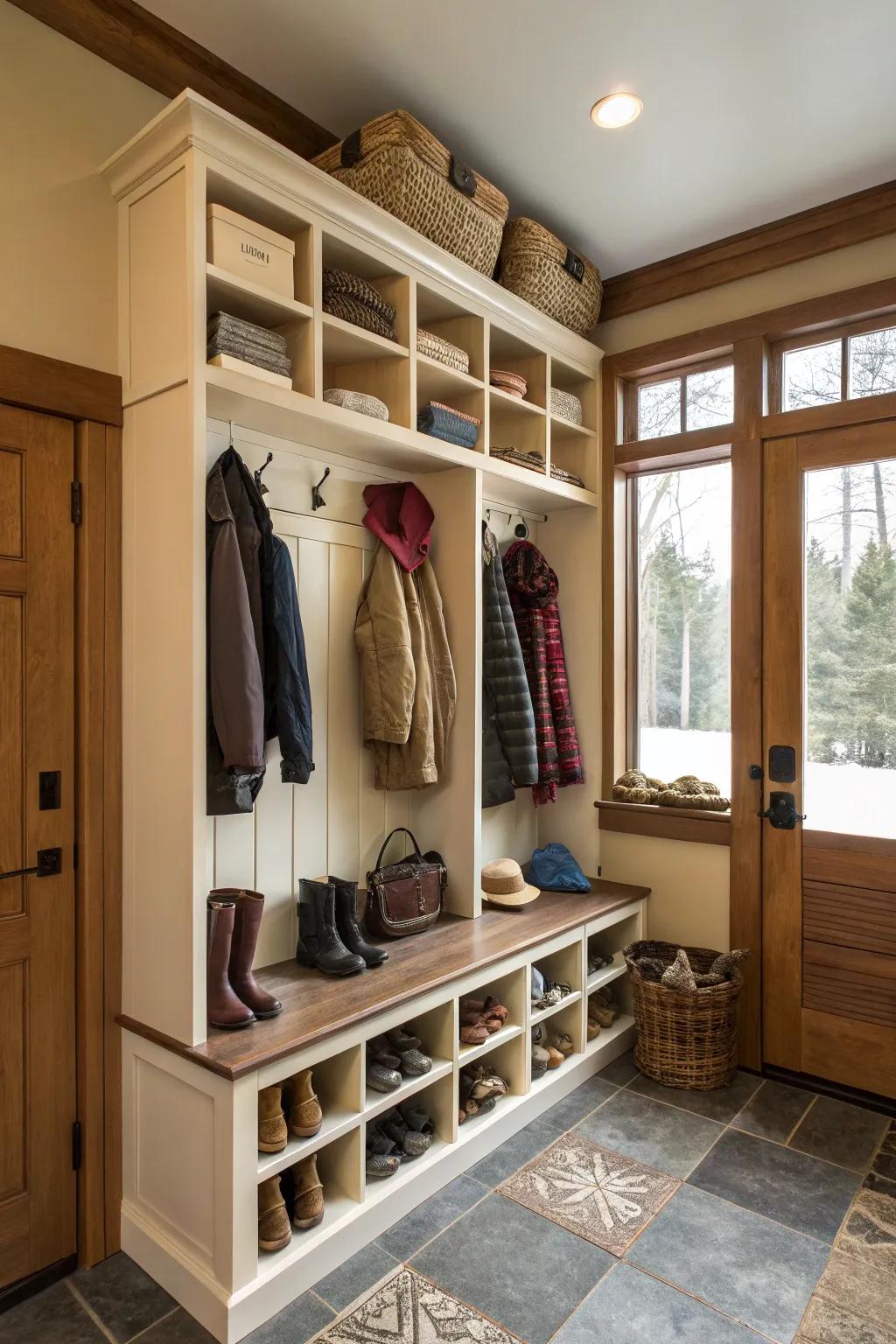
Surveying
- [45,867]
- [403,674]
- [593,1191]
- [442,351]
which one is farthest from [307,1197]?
[442,351]

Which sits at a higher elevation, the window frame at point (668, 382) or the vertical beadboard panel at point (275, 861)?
the window frame at point (668, 382)

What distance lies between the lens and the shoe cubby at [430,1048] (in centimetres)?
218

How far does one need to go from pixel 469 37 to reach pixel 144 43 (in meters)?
0.81

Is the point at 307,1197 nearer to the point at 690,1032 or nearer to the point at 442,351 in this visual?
the point at 690,1032

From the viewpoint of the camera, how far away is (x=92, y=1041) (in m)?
2.04

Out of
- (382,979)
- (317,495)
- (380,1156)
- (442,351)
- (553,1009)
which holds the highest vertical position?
(442,351)

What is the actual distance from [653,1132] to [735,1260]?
570mm

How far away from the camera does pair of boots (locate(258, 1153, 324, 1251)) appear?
1.86 meters

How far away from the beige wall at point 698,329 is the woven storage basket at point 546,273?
0.31 meters

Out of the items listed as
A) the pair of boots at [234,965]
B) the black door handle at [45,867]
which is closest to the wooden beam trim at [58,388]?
the black door handle at [45,867]

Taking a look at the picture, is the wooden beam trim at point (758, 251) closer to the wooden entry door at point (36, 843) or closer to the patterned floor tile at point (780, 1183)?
the wooden entry door at point (36, 843)

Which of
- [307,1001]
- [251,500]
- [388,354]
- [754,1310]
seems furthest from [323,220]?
[754,1310]

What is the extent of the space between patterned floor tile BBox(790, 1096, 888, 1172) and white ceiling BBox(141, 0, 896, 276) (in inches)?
120

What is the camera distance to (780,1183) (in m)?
2.34
